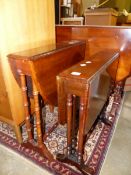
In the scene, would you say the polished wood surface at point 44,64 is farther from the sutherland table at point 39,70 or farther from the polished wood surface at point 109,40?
the polished wood surface at point 109,40

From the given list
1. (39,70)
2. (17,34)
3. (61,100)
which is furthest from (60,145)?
(17,34)

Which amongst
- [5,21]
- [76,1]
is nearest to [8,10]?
[5,21]

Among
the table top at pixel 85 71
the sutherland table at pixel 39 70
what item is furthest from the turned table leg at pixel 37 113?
the table top at pixel 85 71

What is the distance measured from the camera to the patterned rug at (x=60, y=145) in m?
1.27

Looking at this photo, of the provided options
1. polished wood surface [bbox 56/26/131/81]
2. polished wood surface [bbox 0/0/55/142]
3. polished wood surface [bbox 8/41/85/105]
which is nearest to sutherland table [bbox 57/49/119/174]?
polished wood surface [bbox 8/41/85/105]

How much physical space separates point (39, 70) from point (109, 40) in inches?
39.6

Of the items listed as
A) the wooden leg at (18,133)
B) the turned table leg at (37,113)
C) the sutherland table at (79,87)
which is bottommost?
the wooden leg at (18,133)

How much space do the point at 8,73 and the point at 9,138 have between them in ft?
2.32

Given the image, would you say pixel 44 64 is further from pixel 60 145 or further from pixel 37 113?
pixel 60 145

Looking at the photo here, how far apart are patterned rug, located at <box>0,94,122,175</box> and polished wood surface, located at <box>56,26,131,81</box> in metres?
0.61

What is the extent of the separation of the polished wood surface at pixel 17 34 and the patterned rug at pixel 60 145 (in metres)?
0.16

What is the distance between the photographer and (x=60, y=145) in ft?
4.92

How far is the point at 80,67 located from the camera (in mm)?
1064

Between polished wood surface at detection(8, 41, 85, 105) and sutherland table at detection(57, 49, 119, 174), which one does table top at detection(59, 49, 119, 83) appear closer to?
sutherland table at detection(57, 49, 119, 174)
